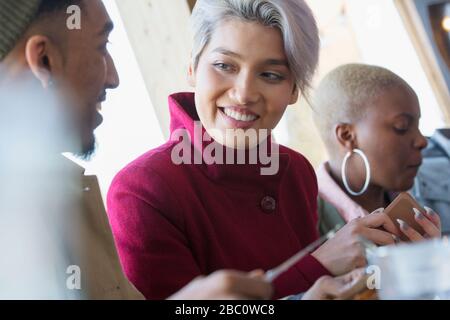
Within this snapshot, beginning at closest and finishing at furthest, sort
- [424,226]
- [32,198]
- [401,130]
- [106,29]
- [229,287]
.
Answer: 1. [229,287]
2. [32,198]
3. [106,29]
4. [424,226]
5. [401,130]

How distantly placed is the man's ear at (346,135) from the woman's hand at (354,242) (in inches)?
12.3

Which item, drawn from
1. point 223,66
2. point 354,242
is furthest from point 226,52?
point 354,242

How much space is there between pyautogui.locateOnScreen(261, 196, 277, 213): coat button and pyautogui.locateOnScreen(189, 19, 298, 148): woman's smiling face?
0.28 ft

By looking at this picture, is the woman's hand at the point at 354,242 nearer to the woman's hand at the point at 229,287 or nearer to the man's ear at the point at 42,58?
the woman's hand at the point at 229,287

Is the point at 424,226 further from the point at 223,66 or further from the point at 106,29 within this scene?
the point at 106,29

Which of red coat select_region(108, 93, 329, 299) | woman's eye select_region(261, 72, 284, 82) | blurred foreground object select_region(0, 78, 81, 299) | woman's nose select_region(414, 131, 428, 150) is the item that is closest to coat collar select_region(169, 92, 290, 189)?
red coat select_region(108, 93, 329, 299)

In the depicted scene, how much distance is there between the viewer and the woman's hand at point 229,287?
58cm

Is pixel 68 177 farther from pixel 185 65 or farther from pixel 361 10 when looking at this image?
pixel 361 10

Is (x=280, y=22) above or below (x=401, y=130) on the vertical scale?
above

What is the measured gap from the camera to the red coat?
2.65 feet

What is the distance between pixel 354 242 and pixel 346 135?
363mm

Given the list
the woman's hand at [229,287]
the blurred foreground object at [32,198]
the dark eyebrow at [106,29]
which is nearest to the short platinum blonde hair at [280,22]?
the dark eyebrow at [106,29]

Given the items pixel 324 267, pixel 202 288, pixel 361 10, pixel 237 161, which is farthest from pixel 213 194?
pixel 361 10

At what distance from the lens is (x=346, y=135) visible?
119 cm
